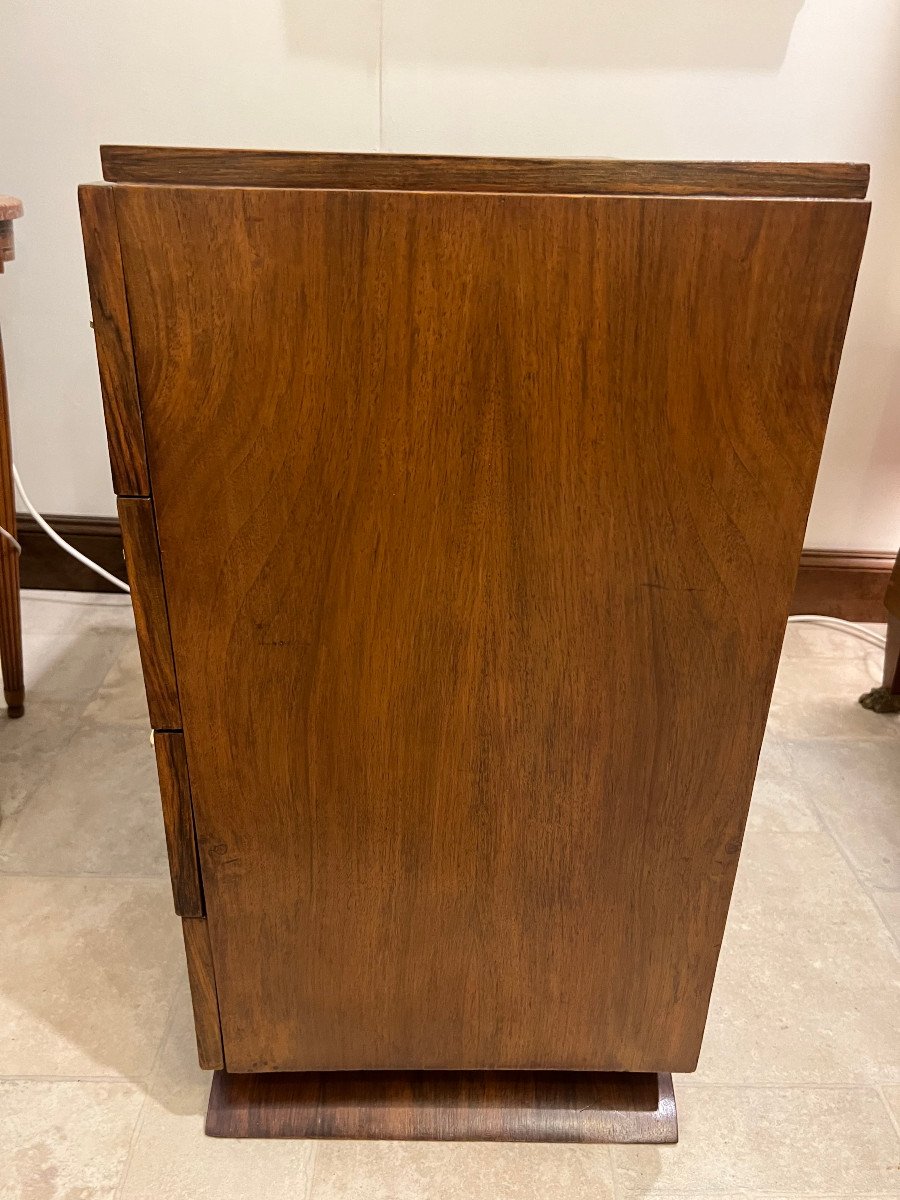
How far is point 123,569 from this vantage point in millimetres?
1676

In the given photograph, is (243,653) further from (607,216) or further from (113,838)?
(113,838)

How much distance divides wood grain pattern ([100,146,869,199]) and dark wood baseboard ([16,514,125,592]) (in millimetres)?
1235

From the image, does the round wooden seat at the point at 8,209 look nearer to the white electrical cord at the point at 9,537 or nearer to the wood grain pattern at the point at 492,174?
the white electrical cord at the point at 9,537

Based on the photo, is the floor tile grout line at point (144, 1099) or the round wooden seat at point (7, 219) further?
the round wooden seat at point (7, 219)

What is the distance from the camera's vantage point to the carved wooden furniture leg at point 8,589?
123 centimetres

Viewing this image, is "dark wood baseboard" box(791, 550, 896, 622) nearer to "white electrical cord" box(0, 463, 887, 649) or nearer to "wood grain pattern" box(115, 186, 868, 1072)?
"white electrical cord" box(0, 463, 887, 649)

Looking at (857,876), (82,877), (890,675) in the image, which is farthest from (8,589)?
(890,675)

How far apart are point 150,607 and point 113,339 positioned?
0.55 feet

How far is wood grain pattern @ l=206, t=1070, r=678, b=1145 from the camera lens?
82 cm

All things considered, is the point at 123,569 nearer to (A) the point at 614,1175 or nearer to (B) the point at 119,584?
(B) the point at 119,584

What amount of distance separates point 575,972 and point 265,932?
0.25 meters

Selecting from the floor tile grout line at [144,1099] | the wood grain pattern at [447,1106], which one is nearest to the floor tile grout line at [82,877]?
the floor tile grout line at [144,1099]

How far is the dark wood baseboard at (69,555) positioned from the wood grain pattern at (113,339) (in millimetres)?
1147

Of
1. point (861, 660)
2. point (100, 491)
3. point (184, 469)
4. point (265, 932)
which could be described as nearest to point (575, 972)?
point (265, 932)
